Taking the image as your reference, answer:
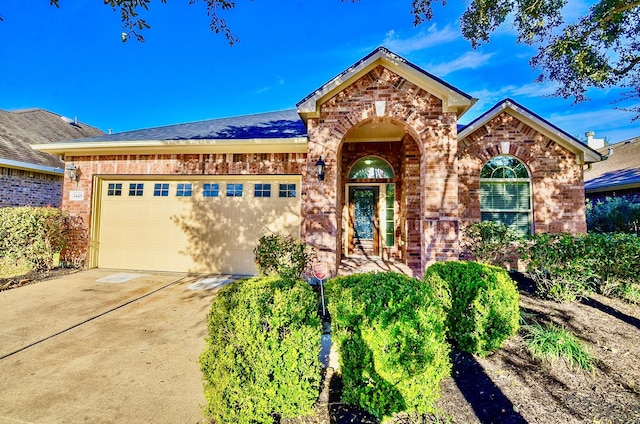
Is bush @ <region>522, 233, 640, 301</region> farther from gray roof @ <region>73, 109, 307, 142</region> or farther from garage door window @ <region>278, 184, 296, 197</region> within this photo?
gray roof @ <region>73, 109, 307, 142</region>

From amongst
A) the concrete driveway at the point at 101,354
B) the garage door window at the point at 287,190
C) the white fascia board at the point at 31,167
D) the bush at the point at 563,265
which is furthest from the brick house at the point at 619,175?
the white fascia board at the point at 31,167

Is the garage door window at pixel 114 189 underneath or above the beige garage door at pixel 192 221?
above

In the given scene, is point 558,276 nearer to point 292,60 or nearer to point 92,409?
point 92,409

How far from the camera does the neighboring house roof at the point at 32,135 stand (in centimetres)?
913

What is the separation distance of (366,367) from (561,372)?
2.22 metres

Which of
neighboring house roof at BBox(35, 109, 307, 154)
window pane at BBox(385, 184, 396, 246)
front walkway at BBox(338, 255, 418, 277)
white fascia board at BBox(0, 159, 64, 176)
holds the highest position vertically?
neighboring house roof at BBox(35, 109, 307, 154)

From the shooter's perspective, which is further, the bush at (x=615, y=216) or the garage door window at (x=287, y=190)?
the bush at (x=615, y=216)

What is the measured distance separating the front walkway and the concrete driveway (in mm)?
3224

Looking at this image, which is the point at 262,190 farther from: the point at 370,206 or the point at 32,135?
the point at 32,135

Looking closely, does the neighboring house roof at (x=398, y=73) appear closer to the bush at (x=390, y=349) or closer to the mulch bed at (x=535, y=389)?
the mulch bed at (x=535, y=389)

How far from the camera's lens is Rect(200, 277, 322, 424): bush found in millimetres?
2041

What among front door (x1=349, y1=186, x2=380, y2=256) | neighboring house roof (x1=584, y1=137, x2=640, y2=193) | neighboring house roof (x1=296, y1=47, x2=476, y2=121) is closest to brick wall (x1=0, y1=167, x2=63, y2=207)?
neighboring house roof (x1=296, y1=47, x2=476, y2=121)

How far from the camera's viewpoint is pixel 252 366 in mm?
2084

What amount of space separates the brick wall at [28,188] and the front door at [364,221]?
10776 millimetres
